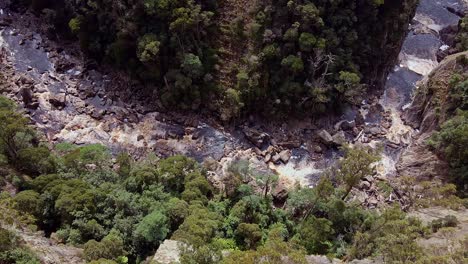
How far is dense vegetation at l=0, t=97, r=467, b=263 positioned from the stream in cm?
329

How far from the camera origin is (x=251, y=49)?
4406 cm

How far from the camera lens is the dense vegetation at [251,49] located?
42.3 metres

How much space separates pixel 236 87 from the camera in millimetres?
44156

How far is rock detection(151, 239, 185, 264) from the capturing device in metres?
25.9

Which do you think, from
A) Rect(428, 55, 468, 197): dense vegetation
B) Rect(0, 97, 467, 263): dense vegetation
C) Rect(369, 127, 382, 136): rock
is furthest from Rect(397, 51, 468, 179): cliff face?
Rect(0, 97, 467, 263): dense vegetation

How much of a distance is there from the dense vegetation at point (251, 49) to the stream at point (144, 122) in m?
2.91

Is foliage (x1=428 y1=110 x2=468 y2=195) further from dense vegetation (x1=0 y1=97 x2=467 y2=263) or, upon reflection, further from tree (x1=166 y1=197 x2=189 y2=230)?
tree (x1=166 y1=197 x2=189 y2=230)

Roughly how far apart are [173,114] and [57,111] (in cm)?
1252

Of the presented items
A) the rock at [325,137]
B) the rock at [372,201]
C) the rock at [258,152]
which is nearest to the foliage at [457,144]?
the rock at [372,201]

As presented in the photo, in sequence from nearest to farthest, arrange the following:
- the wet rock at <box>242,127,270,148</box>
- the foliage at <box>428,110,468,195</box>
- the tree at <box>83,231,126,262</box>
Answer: the tree at <box>83,231,126,262</box>
the foliage at <box>428,110,468,195</box>
the wet rock at <box>242,127,270,148</box>

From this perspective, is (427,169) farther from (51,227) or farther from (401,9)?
(51,227)

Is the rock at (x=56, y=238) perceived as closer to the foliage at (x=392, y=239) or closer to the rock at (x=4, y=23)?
the foliage at (x=392, y=239)

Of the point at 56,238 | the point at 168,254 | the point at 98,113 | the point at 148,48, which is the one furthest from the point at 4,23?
the point at 168,254

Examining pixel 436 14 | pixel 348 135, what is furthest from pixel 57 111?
pixel 436 14
